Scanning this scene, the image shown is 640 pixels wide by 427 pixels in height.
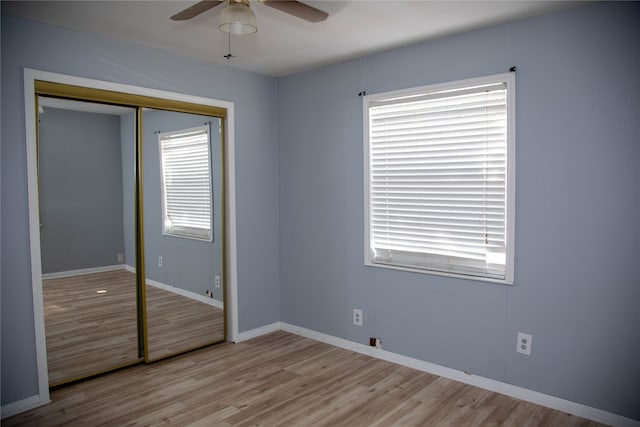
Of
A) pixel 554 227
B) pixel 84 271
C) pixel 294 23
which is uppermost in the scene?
pixel 294 23

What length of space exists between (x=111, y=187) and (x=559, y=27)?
10.6 ft

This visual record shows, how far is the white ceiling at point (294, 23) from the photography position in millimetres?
2637

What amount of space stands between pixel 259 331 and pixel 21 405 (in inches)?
77.1

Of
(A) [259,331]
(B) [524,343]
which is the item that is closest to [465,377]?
(B) [524,343]

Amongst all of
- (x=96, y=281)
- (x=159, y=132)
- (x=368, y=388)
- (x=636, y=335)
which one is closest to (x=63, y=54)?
(x=159, y=132)

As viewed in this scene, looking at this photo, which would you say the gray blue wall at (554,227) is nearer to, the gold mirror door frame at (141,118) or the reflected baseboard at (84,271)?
the gold mirror door frame at (141,118)

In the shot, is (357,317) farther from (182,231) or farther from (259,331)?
(182,231)

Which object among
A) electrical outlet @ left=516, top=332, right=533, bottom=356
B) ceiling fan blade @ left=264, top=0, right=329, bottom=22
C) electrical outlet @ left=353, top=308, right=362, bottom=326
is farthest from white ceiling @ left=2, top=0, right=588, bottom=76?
electrical outlet @ left=353, top=308, right=362, bottom=326

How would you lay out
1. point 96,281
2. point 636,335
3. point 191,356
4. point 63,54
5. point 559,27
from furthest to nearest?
point 191,356, point 96,281, point 63,54, point 559,27, point 636,335

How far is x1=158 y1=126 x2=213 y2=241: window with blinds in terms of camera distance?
3.69 metres

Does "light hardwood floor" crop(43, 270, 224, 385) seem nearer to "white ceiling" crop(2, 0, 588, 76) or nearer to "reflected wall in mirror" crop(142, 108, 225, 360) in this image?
"reflected wall in mirror" crop(142, 108, 225, 360)

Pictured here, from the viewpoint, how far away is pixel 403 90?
3.47 meters

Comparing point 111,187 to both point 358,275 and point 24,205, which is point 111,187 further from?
point 358,275

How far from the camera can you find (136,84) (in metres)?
3.42
